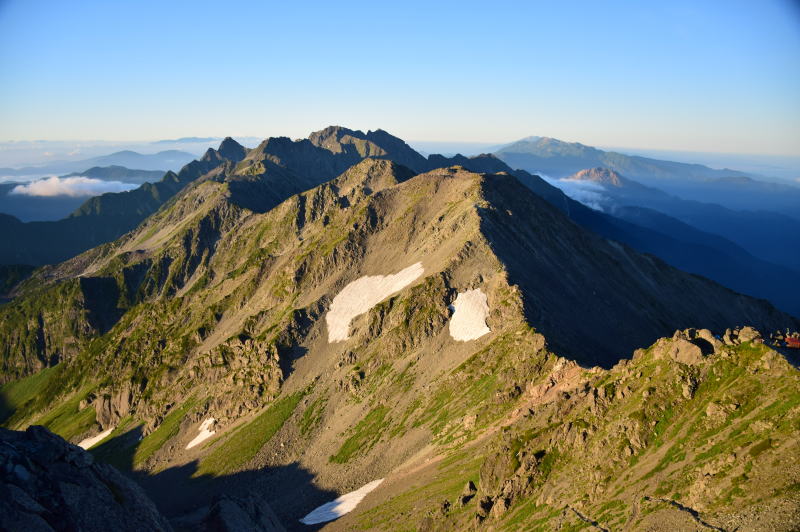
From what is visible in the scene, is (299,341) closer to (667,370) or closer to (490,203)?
(490,203)

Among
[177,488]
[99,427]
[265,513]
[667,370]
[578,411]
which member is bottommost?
[99,427]

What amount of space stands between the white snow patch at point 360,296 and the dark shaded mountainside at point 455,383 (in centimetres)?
75

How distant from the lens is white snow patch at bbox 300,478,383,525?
3278 inches

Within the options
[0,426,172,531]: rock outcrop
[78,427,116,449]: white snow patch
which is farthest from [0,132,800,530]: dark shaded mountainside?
[0,426,172,531]: rock outcrop

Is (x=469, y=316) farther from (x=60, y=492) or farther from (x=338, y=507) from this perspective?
(x=60, y=492)

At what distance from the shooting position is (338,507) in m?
85.2

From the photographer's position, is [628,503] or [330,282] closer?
[628,503]

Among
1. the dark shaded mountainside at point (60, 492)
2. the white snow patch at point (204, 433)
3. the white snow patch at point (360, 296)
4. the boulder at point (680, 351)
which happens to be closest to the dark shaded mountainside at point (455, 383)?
the boulder at point (680, 351)

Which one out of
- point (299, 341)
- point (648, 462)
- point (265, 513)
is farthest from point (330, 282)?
point (648, 462)

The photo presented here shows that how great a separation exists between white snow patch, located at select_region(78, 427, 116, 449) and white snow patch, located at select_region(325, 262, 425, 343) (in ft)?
294

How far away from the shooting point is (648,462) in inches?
2100

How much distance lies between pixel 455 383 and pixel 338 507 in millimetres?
31374

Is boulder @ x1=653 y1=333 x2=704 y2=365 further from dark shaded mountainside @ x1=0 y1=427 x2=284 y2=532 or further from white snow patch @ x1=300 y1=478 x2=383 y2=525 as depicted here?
dark shaded mountainside @ x1=0 y1=427 x2=284 y2=532

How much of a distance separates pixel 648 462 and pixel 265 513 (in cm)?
5740
